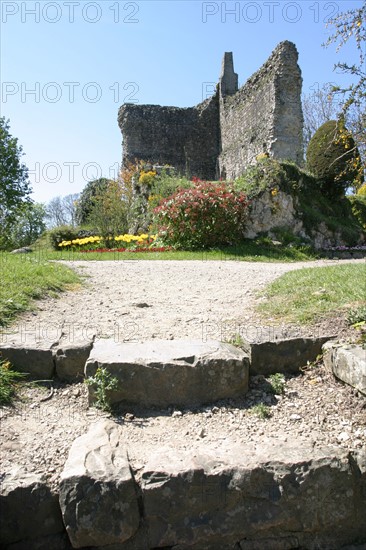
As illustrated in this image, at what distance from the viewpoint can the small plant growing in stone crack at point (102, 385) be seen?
2.98 metres

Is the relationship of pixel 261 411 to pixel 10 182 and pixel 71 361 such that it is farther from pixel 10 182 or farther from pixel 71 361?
pixel 10 182

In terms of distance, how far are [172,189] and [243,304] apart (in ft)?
28.7

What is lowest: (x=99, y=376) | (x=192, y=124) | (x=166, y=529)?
(x=166, y=529)

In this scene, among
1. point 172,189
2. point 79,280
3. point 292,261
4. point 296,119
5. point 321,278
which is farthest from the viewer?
point 296,119

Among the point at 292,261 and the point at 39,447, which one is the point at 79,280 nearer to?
the point at 39,447

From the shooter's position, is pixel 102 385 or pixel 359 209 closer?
pixel 102 385

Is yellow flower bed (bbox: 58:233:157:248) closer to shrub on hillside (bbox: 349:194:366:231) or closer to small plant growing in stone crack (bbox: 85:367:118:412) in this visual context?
shrub on hillside (bbox: 349:194:366:231)

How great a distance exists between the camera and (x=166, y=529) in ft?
7.65

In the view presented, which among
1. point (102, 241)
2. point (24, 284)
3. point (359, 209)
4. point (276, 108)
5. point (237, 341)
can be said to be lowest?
point (237, 341)

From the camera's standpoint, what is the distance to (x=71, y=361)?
3.35m

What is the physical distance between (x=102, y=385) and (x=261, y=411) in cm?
106

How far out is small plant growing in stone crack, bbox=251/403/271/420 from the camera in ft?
9.66


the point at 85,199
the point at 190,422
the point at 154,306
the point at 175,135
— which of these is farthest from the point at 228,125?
the point at 190,422

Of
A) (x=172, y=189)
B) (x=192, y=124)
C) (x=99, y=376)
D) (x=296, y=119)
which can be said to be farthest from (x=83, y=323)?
(x=192, y=124)
